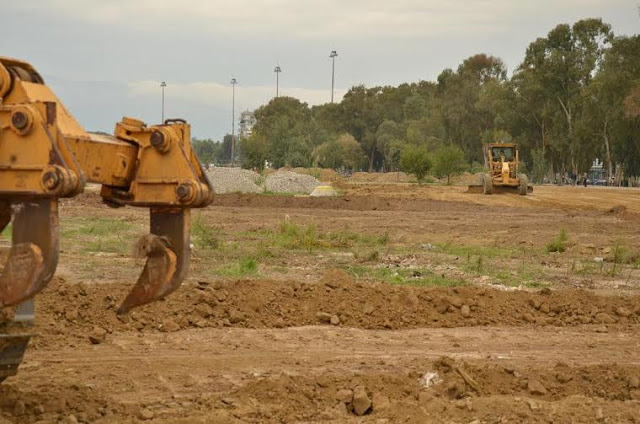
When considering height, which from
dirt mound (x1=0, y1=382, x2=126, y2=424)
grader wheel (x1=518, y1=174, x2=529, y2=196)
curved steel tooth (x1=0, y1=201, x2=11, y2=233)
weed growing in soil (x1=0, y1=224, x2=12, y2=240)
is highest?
curved steel tooth (x1=0, y1=201, x2=11, y2=233)

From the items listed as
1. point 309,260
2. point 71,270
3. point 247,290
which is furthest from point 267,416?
point 309,260

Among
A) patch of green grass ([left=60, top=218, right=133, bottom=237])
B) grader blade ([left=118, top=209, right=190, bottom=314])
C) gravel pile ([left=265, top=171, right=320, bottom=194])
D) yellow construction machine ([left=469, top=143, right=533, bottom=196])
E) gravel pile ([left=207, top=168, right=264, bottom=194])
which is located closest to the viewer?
grader blade ([left=118, top=209, right=190, bottom=314])

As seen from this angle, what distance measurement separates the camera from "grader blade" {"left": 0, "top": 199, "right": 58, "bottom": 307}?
552 centimetres

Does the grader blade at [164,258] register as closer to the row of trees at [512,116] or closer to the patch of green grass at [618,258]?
the patch of green grass at [618,258]

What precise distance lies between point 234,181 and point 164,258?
153 ft

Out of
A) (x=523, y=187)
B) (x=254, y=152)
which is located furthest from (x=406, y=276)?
(x=254, y=152)

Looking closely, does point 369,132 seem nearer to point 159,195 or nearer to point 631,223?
point 631,223

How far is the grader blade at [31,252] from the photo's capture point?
552 centimetres

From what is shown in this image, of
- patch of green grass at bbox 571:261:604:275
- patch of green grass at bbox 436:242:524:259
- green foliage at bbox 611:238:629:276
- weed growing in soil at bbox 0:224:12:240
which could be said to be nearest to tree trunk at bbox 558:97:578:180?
patch of green grass at bbox 436:242:524:259

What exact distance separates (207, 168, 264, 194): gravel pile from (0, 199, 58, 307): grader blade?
145ft

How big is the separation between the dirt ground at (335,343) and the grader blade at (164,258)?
1.10m

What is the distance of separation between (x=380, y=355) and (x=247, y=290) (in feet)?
8.44

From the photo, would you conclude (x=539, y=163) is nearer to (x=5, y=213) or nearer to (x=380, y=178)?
(x=380, y=178)

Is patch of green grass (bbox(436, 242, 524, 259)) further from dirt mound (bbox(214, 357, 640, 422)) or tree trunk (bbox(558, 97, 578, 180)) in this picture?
tree trunk (bbox(558, 97, 578, 180))
